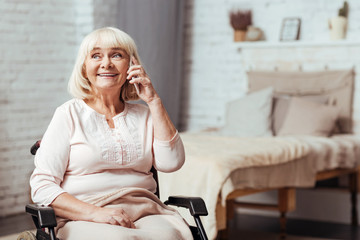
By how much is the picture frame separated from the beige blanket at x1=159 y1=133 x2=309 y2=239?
1495mm

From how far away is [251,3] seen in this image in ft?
18.4

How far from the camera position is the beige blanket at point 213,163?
133 inches

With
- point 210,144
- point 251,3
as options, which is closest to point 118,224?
point 210,144

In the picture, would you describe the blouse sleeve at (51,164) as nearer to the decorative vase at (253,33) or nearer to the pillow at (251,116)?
the pillow at (251,116)

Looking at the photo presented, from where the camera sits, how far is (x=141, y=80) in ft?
6.67

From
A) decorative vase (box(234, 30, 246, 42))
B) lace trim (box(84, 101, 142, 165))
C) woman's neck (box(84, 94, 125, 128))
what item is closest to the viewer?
lace trim (box(84, 101, 142, 165))

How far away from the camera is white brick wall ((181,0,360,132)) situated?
5.12m

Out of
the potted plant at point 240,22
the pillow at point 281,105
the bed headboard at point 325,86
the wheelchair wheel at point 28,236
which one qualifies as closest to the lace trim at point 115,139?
the wheelchair wheel at point 28,236

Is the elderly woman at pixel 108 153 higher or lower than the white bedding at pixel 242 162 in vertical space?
higher

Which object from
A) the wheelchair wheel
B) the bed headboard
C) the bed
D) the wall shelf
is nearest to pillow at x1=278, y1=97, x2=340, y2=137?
the bed

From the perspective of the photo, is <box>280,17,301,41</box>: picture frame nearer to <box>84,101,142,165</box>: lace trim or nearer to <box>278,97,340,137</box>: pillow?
<box>278,97,340,137</box>: pillow

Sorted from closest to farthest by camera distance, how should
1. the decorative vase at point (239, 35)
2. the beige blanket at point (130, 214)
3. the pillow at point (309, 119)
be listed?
the beige blanket at point (130, 214) → the pillow at point (309, 119) → the decorative vase at point (239, 35)

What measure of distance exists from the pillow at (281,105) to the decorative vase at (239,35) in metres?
0.91

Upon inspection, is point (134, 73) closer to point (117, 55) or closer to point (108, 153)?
point (117, 55)
